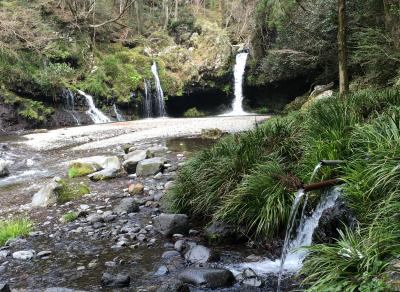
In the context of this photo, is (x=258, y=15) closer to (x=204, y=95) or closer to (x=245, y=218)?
(x=204, y=95)

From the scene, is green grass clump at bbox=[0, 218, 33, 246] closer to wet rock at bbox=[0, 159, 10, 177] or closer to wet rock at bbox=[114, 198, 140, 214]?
wet rock at bbox=[114, 198, 140, 214]

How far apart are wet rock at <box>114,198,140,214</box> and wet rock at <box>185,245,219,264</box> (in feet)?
7.10

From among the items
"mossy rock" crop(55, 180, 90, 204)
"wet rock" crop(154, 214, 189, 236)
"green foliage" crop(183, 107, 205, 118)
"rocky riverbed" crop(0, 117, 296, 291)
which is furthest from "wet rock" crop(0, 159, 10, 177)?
"green foliage" crop(183, 107, 205, 118)

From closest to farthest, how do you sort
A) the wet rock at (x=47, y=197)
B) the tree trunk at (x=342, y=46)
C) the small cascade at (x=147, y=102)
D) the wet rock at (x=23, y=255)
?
the wet rock at (x=23, y=255) → the wet rock at (x=47, y=197) → the tree trunk at (x=342, y=46) → the small cascade at (x=147, y=102)

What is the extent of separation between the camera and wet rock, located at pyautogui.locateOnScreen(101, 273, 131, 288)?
4.31m

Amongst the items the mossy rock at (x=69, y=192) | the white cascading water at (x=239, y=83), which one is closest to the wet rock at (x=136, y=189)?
the mossy rock at (x=69, y=192)

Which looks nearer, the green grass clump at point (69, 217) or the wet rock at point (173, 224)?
the wet rock at point (173, 224)

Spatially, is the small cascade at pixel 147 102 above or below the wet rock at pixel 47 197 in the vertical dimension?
above

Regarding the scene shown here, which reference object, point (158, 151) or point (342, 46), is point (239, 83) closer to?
point (158, 151)

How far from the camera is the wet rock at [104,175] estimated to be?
9.48 meters

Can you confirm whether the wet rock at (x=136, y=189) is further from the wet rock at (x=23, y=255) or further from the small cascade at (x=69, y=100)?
the small cascade at (x=69, y=100)

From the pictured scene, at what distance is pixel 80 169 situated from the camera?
10125mm

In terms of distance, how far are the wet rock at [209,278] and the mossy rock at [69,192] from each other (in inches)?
163

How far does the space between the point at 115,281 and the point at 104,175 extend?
5.47 meters
